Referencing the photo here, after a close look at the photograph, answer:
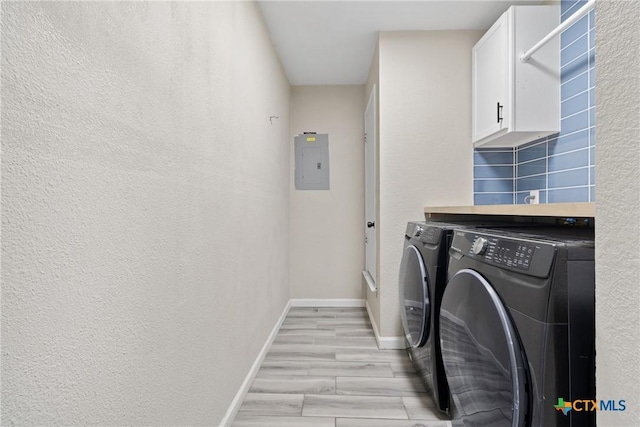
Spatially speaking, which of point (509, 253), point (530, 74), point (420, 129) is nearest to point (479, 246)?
point (509, 253)

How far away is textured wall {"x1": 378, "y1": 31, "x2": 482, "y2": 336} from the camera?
260cm

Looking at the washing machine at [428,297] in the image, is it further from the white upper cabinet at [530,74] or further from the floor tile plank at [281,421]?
the white upper cabinet at [530,74]

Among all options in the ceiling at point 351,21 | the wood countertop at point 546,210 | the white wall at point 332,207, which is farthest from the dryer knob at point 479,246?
the white wall at point 332,207

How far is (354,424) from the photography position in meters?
1.67

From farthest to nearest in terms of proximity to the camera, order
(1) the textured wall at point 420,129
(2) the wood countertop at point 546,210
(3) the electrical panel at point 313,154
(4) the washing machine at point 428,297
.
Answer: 1. (3) the electrical panel at point 313,154
2. (1) the textured wall at point 420,129
3. (4) the washing machine at point 428,297
4. (2) the wood countertop at point 546,210

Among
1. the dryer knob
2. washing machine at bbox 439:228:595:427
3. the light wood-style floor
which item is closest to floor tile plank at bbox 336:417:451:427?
the light wood-style floor

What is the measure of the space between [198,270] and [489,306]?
3.15 feet

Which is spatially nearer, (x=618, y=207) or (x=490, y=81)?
(x=618, y=207)

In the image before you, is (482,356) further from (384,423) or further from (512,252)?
(384,423)

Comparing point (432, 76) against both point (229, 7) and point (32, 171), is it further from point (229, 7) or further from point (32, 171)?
point (32, 171)

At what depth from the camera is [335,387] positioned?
2.02m

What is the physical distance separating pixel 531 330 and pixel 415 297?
3.28ft

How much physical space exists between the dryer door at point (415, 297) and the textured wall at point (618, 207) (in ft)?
3.87

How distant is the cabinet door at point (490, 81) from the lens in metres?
2.19
